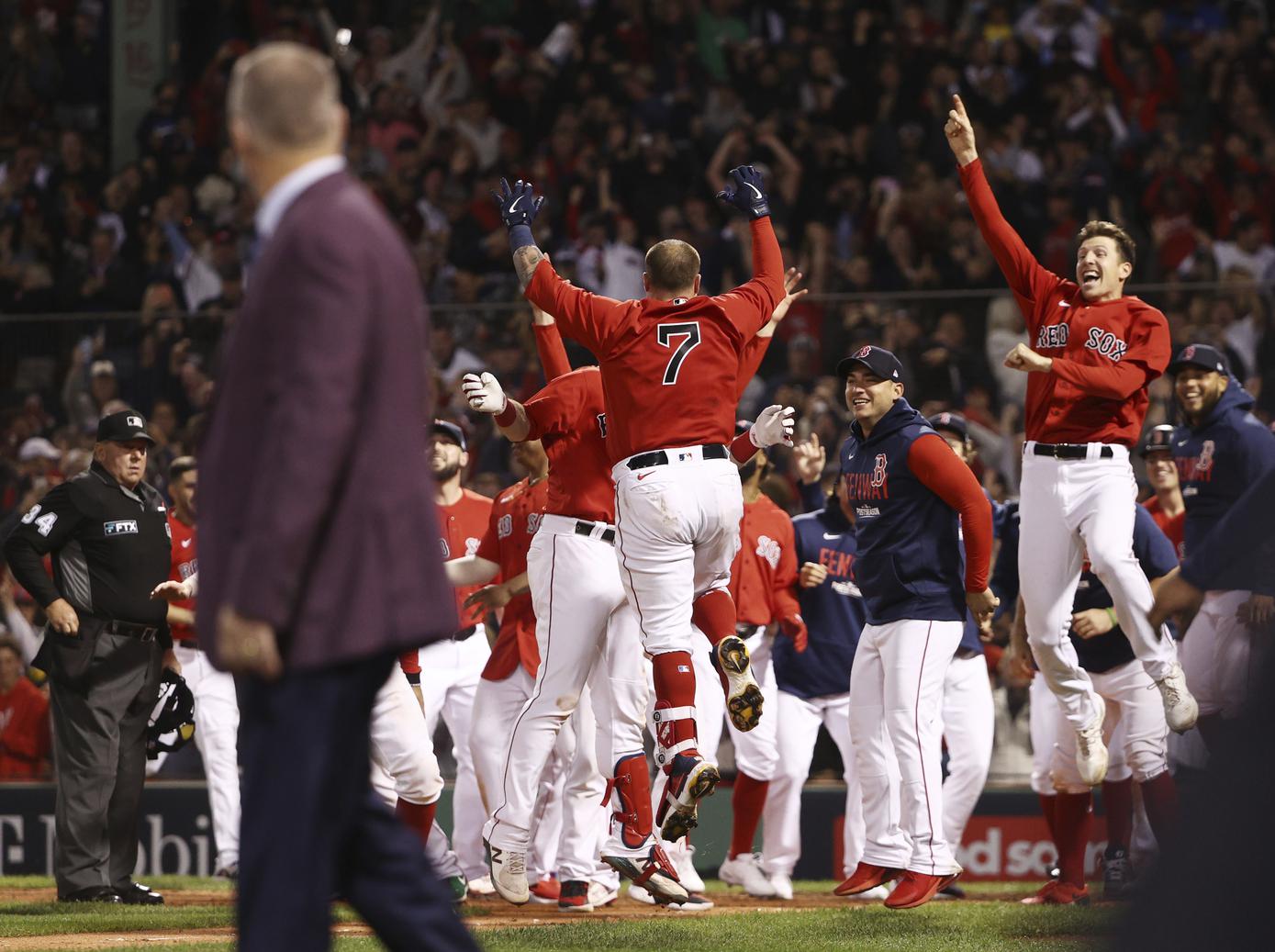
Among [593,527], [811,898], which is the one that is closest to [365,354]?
[593,527]

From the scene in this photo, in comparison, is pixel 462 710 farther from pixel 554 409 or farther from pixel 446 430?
pixel 554 409

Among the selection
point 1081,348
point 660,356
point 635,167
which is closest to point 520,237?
point 660,356

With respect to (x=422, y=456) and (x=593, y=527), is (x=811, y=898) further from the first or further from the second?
(x=422, y=456)

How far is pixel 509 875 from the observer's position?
26.8ft

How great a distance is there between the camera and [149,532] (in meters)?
9.65

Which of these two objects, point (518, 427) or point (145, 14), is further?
point (145, 14)

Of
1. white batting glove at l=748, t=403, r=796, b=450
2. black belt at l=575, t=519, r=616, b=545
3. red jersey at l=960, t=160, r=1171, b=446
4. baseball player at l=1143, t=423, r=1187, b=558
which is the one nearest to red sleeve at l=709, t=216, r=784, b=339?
white batting glove at l=748, t=403, r=796, b=450

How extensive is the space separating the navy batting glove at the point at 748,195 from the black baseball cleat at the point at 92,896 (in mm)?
4822

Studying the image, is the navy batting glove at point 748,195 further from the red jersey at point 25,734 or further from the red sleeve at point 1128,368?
the red jersey at point 25,734

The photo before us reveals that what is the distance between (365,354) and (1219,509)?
6398 mm

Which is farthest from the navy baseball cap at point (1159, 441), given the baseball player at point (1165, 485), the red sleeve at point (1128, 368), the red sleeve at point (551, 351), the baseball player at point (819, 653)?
the red sleeve at point (551, 351)

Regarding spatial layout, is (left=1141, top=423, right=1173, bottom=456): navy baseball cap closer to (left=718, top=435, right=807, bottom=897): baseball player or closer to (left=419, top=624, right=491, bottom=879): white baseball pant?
(left=718, top=435, right=807, bottom=897): baseball player

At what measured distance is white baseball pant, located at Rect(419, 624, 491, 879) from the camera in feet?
33.9

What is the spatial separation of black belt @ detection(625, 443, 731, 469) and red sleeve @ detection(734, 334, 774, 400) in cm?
45
